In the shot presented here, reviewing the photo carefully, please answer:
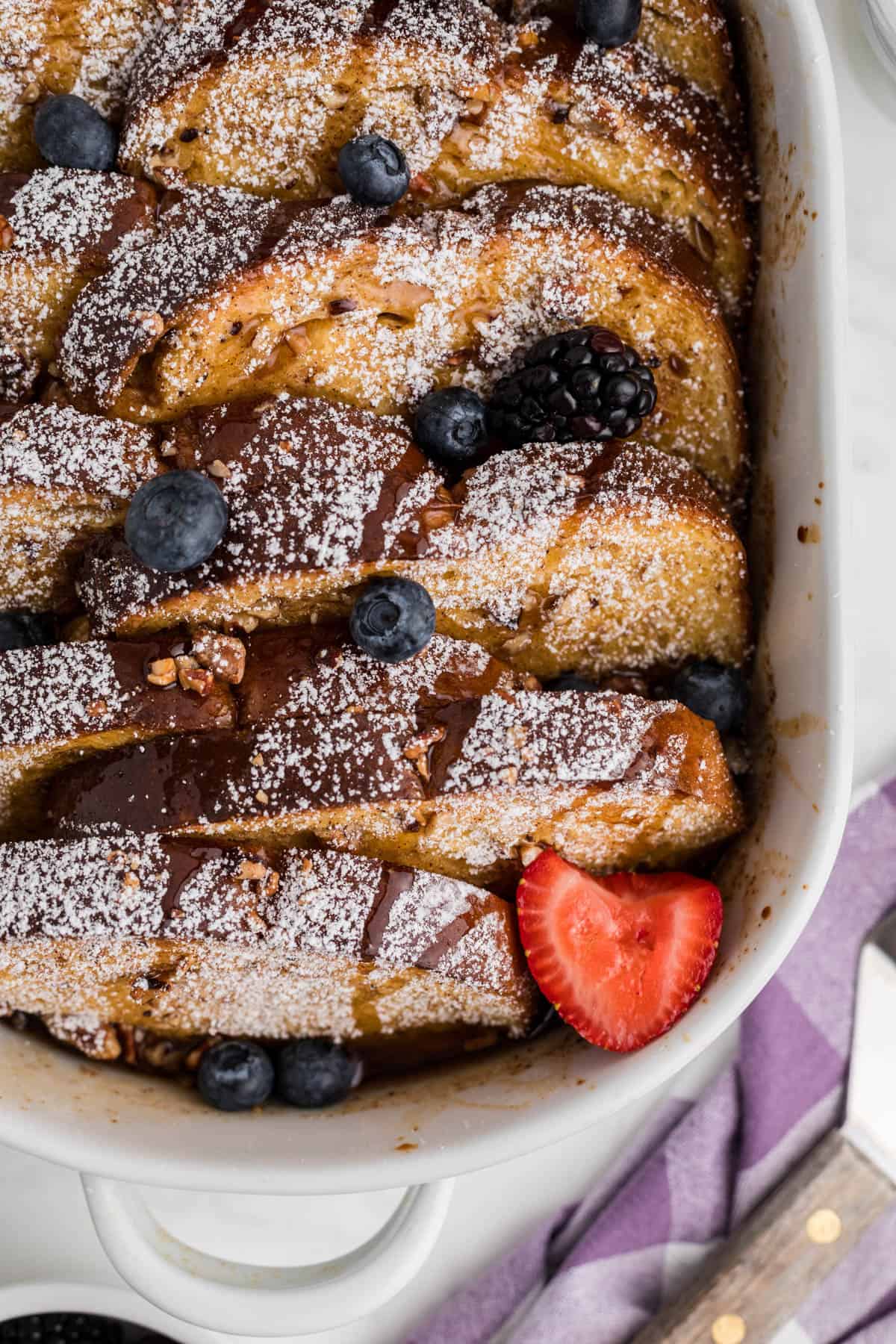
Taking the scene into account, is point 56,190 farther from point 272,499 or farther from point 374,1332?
point 374,1332

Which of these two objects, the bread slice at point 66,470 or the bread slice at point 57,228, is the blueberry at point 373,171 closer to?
the bread slice at point 57,228

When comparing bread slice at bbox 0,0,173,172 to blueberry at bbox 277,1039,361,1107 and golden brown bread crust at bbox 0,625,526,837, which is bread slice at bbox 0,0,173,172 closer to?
golden brown bread crust at bbox 0,625,526,837

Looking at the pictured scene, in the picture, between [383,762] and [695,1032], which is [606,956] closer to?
[695,1032]

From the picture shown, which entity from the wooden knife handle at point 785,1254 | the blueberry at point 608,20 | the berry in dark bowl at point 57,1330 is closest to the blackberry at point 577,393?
the blueberry at point 608,20

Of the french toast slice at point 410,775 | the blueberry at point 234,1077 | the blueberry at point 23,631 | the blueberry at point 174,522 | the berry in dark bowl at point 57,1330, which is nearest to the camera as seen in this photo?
the blueberry at point 174,522

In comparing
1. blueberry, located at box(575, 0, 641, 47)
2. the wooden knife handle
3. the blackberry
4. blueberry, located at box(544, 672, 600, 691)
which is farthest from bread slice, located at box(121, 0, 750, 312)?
the wooden knife handle

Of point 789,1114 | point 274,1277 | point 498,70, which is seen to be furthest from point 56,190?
point 789,1114
